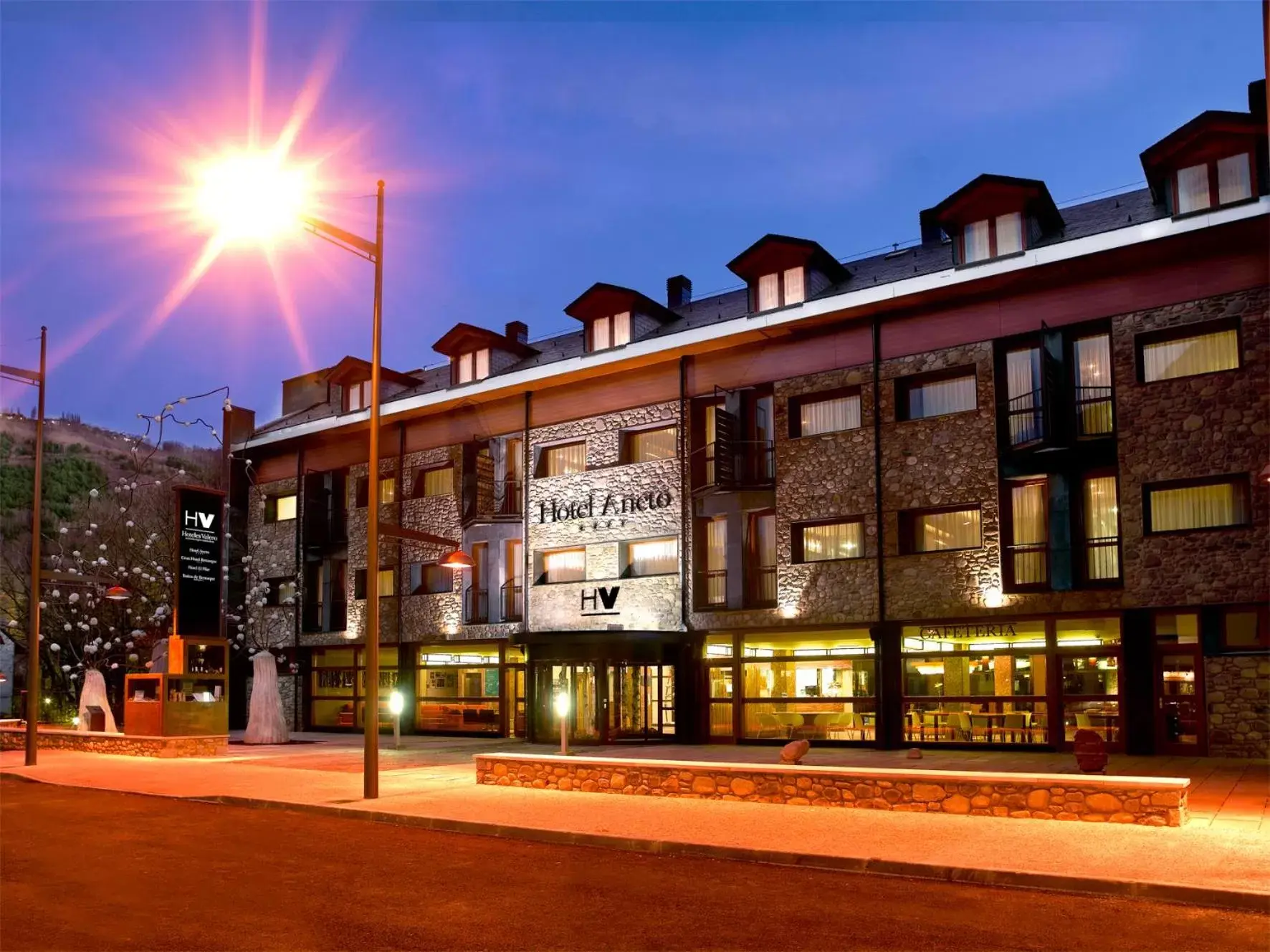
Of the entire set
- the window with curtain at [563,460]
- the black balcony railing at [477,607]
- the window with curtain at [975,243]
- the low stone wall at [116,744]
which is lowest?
the low stone wall at [116,744]

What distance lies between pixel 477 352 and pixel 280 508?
31.2 ft

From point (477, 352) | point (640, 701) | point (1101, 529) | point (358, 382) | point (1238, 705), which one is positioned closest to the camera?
point (1238, 705)

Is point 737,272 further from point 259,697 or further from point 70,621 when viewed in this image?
point 70,621

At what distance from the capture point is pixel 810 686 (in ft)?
85.6

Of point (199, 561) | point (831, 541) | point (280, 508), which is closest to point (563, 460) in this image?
point (831, 541)

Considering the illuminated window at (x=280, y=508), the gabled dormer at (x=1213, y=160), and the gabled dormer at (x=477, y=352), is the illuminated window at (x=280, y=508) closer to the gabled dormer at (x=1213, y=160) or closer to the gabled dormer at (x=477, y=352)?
the gabled dormer at (x=477, y=352)

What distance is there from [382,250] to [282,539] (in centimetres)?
2256

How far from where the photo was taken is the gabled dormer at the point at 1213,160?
71.4 feet

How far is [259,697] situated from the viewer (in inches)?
1160

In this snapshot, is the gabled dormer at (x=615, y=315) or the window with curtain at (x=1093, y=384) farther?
the gabled dormer at (x=615, y=315)

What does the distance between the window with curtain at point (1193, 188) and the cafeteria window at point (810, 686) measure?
34.1 ft

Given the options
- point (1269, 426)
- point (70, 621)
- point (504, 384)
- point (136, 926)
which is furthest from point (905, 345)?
point (70, 621)

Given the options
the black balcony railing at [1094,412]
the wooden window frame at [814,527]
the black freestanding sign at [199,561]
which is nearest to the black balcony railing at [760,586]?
the wooden window frame at [814,527]

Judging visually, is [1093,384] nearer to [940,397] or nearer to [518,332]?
[940,397]
